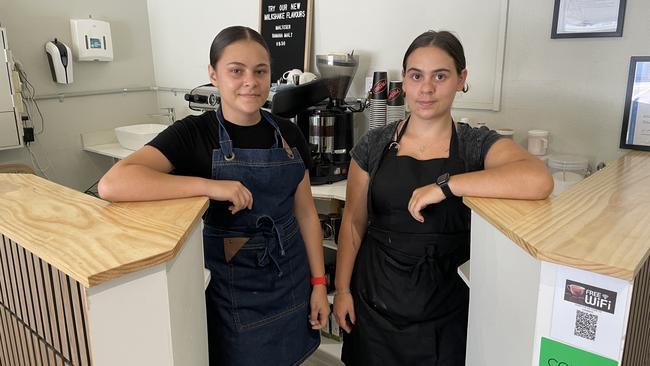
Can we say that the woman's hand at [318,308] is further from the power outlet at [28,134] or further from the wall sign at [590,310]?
the power outlet at [28,134]

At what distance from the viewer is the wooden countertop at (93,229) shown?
2.91ft

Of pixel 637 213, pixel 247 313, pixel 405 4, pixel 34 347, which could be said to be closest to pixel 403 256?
pixel 247 313

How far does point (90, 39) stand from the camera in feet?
11.4

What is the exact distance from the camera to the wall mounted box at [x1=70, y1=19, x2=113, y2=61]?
3426 mm

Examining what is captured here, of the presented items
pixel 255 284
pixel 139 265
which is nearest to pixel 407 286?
pixel 255 284

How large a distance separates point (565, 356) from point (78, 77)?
3566 millimetres

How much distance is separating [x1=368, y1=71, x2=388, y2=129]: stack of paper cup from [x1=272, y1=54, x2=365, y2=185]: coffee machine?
126mm

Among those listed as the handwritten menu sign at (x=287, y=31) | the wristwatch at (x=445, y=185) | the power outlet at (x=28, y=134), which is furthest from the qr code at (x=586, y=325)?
the power outlet at (x=28, y=134)

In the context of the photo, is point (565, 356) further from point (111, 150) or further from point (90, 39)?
point (90, 39)

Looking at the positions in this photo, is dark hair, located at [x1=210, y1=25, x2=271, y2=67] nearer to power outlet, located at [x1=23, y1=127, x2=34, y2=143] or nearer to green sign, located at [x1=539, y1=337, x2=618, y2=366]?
green sign, located at [x1=539, y1=337, x2=618, y2=366]

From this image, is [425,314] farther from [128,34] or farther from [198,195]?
[128,34]

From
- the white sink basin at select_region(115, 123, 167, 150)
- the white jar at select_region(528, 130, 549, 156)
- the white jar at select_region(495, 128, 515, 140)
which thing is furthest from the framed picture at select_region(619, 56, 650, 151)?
the white sink basin at select_region(115, 123, 167, 150)

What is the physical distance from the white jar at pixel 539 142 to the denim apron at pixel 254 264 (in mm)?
1222

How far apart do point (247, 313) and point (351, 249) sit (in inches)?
16.4
